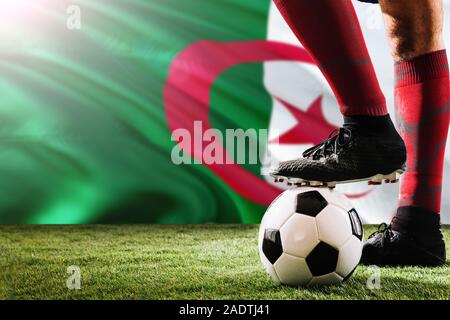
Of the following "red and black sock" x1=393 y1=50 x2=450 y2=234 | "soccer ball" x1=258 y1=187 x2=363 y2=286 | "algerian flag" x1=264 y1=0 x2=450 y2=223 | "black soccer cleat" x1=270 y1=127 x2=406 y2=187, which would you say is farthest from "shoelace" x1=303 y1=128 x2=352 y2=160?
"algerian flag" x1=264 y1=0 x2=450 y2=223

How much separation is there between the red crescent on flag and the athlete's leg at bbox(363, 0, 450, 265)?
154cm

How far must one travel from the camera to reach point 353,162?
152 cm

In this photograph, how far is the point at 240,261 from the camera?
6.72 ft

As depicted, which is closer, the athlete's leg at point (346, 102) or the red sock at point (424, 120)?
the athlete's leg at point (346, 102)

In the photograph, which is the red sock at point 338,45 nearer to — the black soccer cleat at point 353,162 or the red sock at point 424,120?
the black soccer cleat at point 353,162

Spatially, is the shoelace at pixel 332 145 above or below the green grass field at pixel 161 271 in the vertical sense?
above

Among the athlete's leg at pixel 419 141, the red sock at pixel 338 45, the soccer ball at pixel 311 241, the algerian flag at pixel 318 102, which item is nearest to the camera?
the red sock at pixel 338 45

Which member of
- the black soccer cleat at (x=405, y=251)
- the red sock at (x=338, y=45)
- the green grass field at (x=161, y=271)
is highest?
the red sock at (x=338, y=45)

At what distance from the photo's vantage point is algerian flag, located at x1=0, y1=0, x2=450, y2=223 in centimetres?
339

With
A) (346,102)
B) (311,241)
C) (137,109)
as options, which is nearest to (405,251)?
(311,241)

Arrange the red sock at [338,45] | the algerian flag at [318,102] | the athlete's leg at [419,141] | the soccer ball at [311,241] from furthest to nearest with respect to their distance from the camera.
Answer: the algerian flag at [318,102] → the athlete's leg at [419,141] → the soccer ball at [311,241] → the red sock at [338,45]

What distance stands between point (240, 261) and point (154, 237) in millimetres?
904

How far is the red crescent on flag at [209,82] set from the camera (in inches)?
134

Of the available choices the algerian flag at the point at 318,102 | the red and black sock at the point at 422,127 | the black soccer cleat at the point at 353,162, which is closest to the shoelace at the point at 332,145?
the black soccer cleat at the point at 353,162
